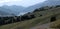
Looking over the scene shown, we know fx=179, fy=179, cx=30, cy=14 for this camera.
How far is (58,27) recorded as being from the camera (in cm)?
2723

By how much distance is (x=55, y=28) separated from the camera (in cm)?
2672

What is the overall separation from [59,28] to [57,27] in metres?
0.59

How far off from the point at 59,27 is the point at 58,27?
32cm

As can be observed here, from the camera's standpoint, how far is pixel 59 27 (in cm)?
2748

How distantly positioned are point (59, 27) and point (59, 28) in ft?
1.56

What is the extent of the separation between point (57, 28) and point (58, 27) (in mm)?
239

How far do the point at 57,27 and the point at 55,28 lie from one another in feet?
3.12

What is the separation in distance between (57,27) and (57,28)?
1.46 ft

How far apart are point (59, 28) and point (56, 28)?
1.51 feet

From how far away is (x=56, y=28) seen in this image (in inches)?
1062

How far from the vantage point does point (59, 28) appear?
27031 mm

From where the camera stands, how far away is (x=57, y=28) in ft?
89.0

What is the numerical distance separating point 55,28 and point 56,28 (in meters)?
0.33
